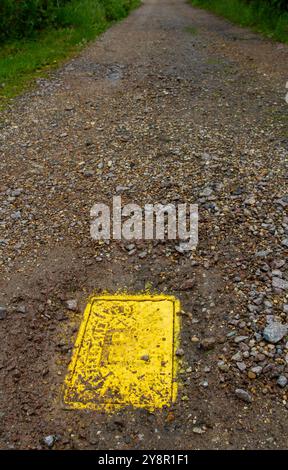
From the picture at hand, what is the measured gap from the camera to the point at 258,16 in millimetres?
12258

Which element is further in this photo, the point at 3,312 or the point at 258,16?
the point at 258,16

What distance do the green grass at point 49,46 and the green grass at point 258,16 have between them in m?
4.09

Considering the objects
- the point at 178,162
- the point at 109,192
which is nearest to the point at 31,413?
the point at 109,192

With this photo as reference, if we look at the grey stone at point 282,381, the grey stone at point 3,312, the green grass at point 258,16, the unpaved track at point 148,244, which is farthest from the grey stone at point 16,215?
the green grass at point 258,16

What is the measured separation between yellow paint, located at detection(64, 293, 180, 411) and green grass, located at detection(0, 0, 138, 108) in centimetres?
534

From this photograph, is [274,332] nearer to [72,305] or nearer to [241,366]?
[241,366]

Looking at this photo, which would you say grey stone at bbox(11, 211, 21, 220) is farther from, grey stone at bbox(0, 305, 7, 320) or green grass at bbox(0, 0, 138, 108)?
green grass at bbox(0, 0, 138, 108)

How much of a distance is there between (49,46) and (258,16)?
6193 millimetres

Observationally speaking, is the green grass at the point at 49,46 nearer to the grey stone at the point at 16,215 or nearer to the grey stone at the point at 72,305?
the grey stone at the point at 16,215

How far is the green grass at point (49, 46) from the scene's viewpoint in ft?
27.6

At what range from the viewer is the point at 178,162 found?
5.29m

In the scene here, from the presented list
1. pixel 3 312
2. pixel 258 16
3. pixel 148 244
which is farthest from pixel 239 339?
pixel 258 16

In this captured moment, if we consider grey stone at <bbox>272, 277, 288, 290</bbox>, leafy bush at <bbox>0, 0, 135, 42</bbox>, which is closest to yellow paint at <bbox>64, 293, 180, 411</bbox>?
grey stone at <bbox>272, 277, 288, 290</bbox>

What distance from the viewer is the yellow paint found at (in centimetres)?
283
